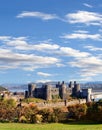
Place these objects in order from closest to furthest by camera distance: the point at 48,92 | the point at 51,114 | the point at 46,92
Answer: the point at 51,114 < the point at 48,92 < the point at 46,92

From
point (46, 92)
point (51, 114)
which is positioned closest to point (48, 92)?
point (46, 92)

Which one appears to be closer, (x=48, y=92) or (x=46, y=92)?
(x=48, y=92)

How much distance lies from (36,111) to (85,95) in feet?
209

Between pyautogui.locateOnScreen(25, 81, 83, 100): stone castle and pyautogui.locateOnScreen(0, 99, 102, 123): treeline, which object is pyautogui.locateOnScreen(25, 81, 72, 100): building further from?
pyautogui.locateOnScreen(0, 99, 102, 123): treeline

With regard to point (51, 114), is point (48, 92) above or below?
above

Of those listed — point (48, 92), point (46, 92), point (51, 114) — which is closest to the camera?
point (51, 114)

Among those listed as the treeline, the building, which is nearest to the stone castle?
the building

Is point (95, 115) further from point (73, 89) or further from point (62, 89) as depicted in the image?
point (73, 89)

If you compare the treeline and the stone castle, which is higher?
the stone castle

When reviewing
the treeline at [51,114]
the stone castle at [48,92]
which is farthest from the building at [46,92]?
the treeline at [51,114]

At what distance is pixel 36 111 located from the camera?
81.9 meters

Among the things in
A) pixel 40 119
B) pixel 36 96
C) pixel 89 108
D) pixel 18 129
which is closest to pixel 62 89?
pixel 36 96

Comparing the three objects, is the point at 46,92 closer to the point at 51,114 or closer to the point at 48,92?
the point at 48,92

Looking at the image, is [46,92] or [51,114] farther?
[46,92]
